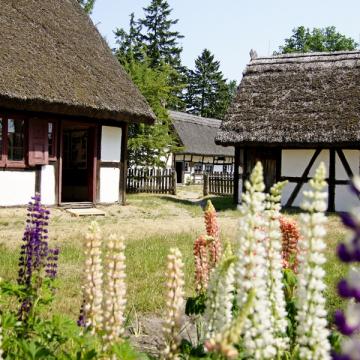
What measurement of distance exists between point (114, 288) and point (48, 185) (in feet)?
39.6

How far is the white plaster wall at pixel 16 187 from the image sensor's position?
41.4ft

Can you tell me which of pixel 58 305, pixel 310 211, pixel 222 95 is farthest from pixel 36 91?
pixel 222 95

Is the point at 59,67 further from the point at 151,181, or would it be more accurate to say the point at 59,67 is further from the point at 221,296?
the point at 221,296

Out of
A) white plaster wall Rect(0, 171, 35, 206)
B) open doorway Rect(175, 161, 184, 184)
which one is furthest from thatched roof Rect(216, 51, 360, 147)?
open doorway Rect(175, 161, 184, 184)

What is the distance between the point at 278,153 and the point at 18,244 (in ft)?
33.7

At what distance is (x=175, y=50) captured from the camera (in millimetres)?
52000

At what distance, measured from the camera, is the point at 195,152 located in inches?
1438

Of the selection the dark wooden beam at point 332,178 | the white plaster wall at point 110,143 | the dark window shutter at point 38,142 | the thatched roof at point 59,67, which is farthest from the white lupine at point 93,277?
the dark wooden beam at point 332,178

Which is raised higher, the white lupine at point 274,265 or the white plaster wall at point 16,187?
the white lupine at point 274,265

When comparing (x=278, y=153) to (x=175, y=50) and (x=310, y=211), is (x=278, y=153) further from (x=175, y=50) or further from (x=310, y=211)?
(x=175, y=50)

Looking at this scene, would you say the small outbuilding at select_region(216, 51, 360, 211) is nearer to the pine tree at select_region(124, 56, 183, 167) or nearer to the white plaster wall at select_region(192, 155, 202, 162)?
the pine tree at select_region(124, 56, 183, 167)

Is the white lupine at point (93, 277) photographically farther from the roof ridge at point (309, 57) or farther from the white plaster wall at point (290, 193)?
the roof ridge at point (309, 57)

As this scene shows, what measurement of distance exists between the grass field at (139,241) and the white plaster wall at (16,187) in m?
0.49

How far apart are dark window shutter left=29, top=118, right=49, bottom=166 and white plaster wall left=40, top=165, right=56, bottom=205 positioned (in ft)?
1.15
